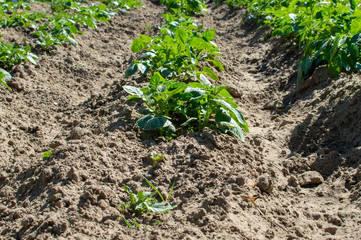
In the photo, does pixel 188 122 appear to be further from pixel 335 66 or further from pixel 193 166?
pixel 335 66

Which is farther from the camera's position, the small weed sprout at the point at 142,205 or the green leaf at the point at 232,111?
the green leaf at the point at 232,111

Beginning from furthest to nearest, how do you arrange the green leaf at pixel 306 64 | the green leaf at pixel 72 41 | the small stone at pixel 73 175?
the green leaf at pixel 72 41 < the green leaf at pixel 306 64 < the small stone at pixel 73 175

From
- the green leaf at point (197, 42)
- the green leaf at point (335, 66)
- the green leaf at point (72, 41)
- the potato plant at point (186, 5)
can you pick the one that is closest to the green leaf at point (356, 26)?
the green leaf at point (335, 66)

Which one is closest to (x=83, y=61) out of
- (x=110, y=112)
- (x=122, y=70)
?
(x=122, y=70)

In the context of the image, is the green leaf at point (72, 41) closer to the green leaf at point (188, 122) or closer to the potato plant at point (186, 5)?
the green leaf at point (188, 122)

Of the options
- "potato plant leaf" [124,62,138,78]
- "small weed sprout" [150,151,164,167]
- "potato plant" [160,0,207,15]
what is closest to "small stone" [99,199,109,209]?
"small weed sprout" [150,151,164,167]

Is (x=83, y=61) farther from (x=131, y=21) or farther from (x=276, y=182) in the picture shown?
(x=276, y=182)

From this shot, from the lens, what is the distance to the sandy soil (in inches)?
76.0

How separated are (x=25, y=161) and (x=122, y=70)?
88.2 inches

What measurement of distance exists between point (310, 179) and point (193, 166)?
2.77 feet

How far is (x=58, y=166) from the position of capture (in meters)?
2.29

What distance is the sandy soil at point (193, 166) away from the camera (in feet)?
6.33

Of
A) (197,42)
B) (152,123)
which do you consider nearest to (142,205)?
(152,123)

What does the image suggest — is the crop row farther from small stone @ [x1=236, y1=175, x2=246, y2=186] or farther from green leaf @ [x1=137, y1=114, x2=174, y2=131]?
small stone @ [x1=236, y1=175, x2=246, y2=186]
